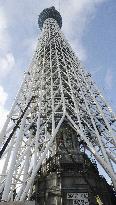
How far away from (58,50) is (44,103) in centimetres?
1497

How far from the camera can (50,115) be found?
29.9 metres

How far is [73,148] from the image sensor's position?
29.7 metres

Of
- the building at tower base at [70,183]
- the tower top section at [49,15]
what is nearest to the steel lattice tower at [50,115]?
the building at tower base at [70,183]

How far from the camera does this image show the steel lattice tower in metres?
24.4

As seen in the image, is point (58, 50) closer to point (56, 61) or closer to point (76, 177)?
point (56, 61)

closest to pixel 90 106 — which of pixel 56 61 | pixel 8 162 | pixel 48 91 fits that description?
pixel 48 91

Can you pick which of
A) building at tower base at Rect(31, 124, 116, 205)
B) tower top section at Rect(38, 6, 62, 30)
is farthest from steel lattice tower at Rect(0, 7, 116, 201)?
tower top section at Rect(38, 6, 62, 30)

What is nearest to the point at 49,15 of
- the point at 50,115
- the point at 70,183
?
the point at 50,115

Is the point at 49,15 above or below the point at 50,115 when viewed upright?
above

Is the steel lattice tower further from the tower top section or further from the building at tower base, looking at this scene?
the tower top section

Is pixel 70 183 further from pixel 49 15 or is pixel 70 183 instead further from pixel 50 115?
pixel 49 15

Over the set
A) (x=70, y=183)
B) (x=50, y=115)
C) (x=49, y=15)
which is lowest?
(x=70, y=183)

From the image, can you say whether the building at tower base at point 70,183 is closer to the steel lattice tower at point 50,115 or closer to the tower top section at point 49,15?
the steel lattice tower at point 50,115

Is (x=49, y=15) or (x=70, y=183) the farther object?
(x=49, y=15)
